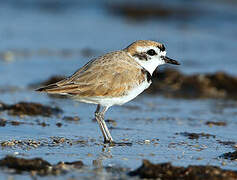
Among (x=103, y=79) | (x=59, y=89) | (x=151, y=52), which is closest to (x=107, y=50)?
(x=151, y=52)

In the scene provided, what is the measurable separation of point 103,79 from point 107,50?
7.44 metres

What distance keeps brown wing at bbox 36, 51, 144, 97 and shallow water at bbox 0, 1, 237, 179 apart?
2.16ft

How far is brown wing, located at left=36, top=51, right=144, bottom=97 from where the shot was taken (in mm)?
6316

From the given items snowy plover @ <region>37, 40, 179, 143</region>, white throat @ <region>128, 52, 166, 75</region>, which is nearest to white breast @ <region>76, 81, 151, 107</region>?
snowy plover @ <region>37, 40, 179, 143</region>

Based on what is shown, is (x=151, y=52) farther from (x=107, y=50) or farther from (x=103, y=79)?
(x=107, y=50)

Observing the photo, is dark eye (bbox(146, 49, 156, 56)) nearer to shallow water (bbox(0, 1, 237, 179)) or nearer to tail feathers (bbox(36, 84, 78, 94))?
shallow water (bbox(0, 1, 237, 179))

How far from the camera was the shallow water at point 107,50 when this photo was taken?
6105 mm

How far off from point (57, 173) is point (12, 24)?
11468mm

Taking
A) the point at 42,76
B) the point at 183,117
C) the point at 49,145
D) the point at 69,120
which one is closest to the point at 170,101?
the point at 183,117

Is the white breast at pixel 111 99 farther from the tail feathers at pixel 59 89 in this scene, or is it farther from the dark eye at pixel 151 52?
the dark eye at pixel 151 52

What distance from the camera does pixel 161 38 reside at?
15.5m

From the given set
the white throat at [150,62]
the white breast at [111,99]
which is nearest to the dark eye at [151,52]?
the white throat at [150,62]

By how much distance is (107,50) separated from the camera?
13820mm

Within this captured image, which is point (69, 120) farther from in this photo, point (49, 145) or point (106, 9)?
point (106, 9)
